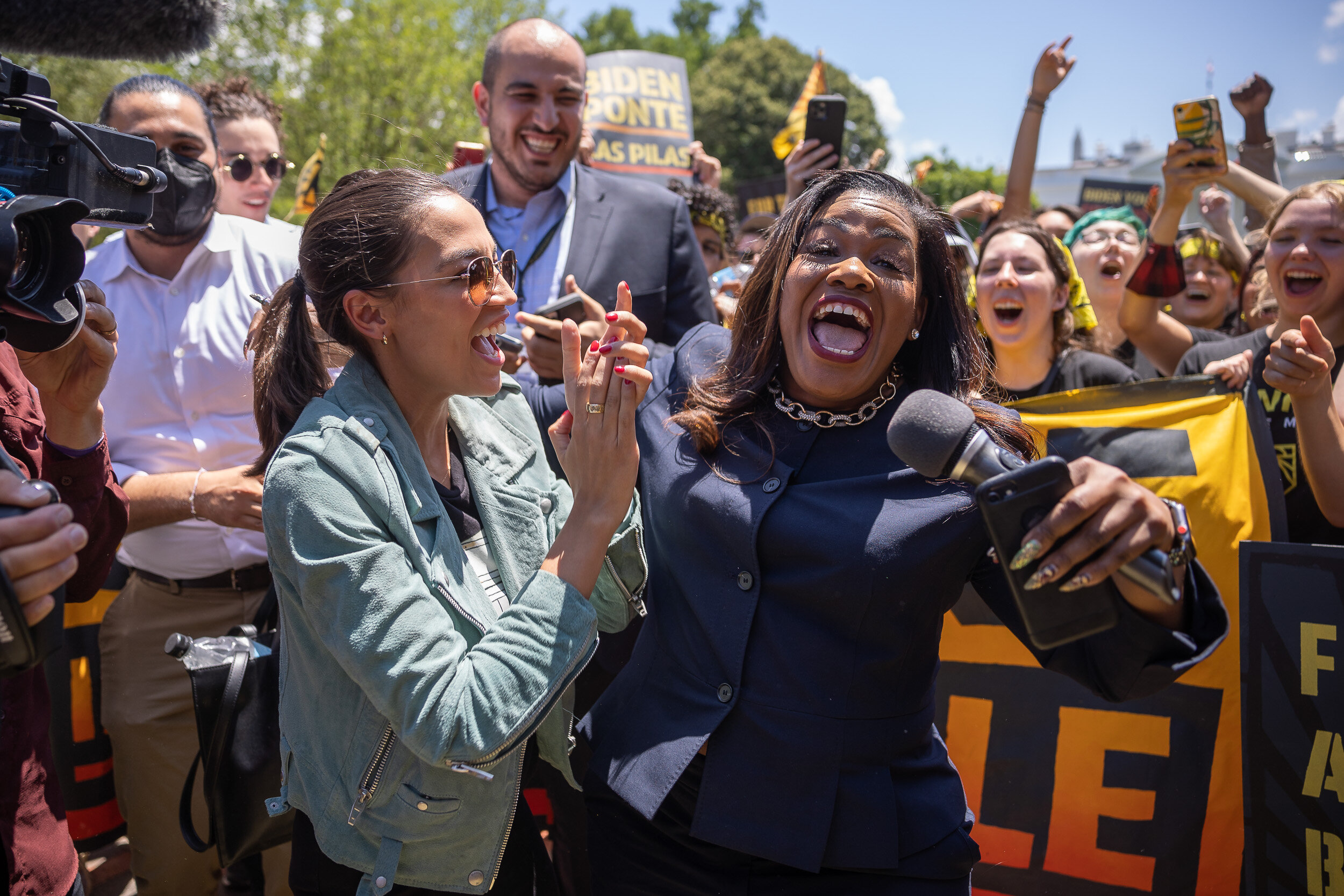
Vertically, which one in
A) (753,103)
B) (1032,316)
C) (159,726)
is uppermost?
(753,103)

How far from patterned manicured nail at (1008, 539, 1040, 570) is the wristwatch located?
28 centimetres

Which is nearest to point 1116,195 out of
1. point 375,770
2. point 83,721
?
point 83,721

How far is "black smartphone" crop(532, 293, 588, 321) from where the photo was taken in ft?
9.37

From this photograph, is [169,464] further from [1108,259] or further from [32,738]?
[1108,259]

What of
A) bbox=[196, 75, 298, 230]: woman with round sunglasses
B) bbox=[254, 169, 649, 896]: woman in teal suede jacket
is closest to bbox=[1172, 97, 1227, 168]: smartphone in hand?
bbox=[254, 169, 649, 896]: woman in teal suede jacket

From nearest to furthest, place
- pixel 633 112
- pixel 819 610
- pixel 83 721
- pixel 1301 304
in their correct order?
1. pixel 819 610
2. pixel 1301 304
3. pixel 83 721
4. pixel 633 112

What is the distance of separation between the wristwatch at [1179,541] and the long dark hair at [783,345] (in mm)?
757

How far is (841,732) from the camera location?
197 centimetres

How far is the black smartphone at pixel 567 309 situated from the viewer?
286 centimetres

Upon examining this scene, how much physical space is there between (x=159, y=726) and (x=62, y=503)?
1726 mm

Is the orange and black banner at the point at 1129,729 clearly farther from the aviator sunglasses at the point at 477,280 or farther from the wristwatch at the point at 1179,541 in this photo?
the aviator sunglasses at the point at 477,280

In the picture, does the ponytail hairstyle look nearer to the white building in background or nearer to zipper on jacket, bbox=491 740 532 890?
zipper on jacket, bbox=491 740 532 890

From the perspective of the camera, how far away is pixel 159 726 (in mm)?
3330

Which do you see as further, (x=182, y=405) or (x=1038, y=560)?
(x=182, y=405)
